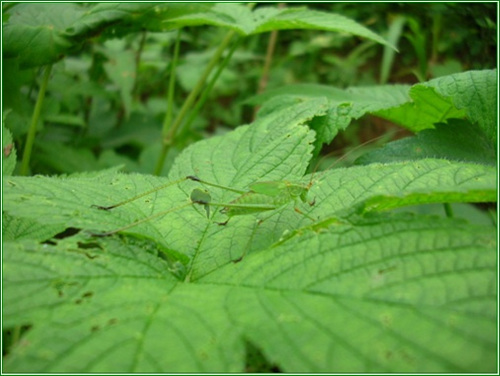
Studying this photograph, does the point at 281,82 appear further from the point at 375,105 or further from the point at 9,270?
the point at 9,270

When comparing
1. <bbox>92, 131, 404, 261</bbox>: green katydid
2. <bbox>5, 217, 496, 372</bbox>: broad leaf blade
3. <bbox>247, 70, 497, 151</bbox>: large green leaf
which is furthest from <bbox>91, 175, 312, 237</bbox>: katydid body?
<bbox>247, 70, 497, 151</bbox>: large green leaf

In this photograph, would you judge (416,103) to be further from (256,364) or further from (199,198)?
(256,364)

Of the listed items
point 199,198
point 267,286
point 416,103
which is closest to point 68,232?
point 199,198

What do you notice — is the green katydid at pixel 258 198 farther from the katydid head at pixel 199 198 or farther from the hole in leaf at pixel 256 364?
the hole in leaf at pixel 256 364

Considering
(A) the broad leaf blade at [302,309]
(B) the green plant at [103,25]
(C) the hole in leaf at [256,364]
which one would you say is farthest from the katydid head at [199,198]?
(B) the green plant at [103,25]

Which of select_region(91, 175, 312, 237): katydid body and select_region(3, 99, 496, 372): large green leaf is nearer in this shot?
select_region(3, 99, 496, 372): large green leaf

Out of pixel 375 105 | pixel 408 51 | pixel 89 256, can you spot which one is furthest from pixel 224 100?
pixel 89 256

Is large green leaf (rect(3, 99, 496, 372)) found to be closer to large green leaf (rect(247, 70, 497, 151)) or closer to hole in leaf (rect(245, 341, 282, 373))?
hole in leaf (rect(245, 341, 282, 373))

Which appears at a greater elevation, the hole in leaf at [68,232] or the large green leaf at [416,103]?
the large green leaf at [416,103]
